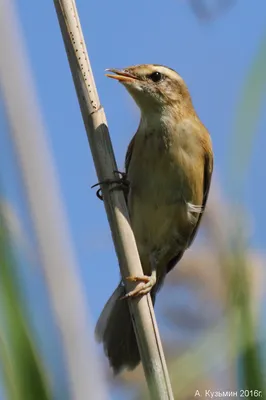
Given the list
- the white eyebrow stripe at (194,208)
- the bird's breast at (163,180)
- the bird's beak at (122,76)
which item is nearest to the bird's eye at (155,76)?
the bird's beak at (122,76)

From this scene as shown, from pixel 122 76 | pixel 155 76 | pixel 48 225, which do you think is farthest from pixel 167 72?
pixel 48 225

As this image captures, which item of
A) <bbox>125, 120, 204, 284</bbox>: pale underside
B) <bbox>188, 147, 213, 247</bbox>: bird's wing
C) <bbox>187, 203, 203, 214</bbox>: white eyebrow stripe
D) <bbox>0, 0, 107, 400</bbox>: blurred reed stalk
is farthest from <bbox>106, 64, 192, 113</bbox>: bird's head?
<bbox>0, 0, 107, 400</bbox>: blurred reed stalk

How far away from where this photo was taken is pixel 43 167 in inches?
45.7

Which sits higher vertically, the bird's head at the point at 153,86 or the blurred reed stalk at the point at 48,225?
the bird's head at the point at 153,86

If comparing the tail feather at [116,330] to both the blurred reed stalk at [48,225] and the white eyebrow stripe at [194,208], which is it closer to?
the white eyebrow stripe at [194,208]

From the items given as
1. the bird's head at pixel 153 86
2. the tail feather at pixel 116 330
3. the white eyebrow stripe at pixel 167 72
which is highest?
the white eyebrow stripe at pixel 167 72

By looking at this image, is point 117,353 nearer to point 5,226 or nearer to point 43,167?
point 43,167

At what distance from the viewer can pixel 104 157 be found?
72.7 inches

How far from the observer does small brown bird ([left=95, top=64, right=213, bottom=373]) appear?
2994 mm

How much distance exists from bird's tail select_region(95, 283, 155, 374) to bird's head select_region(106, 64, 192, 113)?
92 centimetres

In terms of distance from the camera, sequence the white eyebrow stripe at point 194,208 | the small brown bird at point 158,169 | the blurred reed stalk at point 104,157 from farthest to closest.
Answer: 1. the white eyebrow stripe at point 194,208
2. the small brown bird at point 158,169
3. the blurred reed stalk at point 104,157

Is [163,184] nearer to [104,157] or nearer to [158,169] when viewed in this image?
[158,169]

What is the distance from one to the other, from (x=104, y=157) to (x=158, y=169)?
1.17 metres

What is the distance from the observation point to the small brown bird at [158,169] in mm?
2994
